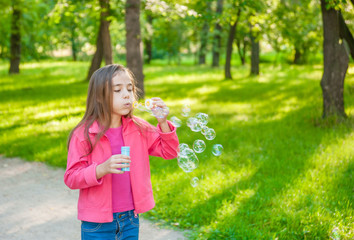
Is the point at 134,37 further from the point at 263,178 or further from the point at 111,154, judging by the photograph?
the point at 111,154

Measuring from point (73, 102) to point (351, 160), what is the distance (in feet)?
24.8

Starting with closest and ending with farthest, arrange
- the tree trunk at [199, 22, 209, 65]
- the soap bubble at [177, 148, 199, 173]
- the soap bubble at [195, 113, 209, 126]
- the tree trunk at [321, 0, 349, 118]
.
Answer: the soap bubble at [177, 148, 199, 173] < the soap bubble at [195, 113, 209, 126] < the tree trunk at [321, 0, 349, 118] < the tree trunk at [199, 22, 209, 65]

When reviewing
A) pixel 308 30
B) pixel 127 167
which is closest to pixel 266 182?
pixel 127 167

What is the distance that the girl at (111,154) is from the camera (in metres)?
2.33

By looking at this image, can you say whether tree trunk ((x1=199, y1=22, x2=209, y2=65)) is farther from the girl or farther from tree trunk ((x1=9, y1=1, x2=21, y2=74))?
the girl

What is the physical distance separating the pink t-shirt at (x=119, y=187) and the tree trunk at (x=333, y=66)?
18.5 feet

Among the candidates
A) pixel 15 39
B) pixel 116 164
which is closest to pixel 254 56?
pixel 15 39

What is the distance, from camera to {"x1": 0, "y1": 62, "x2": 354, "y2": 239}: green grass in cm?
376

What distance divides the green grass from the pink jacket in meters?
1.43

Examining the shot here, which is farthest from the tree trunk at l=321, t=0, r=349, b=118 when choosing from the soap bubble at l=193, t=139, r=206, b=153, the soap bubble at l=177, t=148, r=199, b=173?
the soap bubble at l=177, t=148, r=199, b=173

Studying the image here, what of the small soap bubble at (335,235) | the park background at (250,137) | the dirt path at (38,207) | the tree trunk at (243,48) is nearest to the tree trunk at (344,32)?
the park background at (250,137)

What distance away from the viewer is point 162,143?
2580 mm

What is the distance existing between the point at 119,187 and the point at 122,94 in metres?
0.59

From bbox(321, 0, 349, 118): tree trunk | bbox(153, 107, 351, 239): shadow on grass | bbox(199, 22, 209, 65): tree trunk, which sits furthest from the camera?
bbox(199, 22, 209, 65): tree trunk
